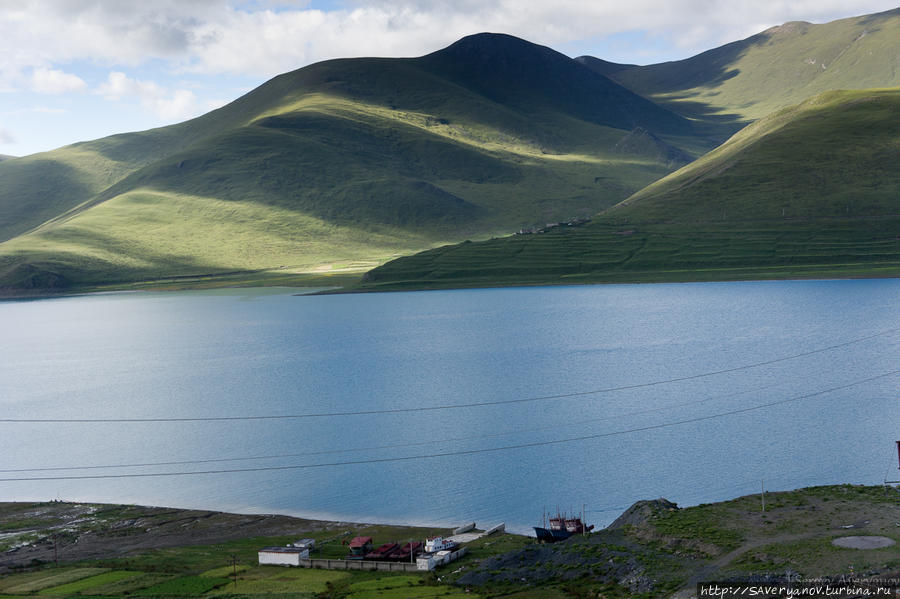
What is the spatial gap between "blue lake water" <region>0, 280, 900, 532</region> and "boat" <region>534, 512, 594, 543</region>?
511cm

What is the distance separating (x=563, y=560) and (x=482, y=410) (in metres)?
42.4

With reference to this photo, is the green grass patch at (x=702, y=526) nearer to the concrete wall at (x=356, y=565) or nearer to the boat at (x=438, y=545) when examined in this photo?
the boat at (x=438, y=545)

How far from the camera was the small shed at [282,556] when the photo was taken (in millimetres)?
49781

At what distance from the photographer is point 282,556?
50.0 m

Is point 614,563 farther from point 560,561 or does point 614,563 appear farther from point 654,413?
point 654,413

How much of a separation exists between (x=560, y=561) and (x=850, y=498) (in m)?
16.9

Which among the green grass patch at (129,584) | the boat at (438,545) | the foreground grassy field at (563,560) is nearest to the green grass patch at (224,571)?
the foreground grassy field at (563,560)

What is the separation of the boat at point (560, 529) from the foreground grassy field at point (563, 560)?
1.51 metres

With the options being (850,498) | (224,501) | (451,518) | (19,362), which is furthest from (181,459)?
→ (19,362)

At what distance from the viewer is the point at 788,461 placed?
6384 centimetres

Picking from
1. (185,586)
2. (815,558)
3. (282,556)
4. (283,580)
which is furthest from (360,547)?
(815,558)

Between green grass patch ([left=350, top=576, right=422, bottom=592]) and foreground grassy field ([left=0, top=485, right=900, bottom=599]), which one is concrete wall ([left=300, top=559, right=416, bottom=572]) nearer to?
foreground grassy field ([left=0, top=485, right=900, bottom=599])

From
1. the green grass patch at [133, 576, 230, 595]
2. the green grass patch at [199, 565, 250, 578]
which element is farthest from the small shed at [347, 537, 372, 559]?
the green grass patch at [133, 576, 230, 595]

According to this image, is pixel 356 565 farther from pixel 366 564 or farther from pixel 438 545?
pixel 438 545
